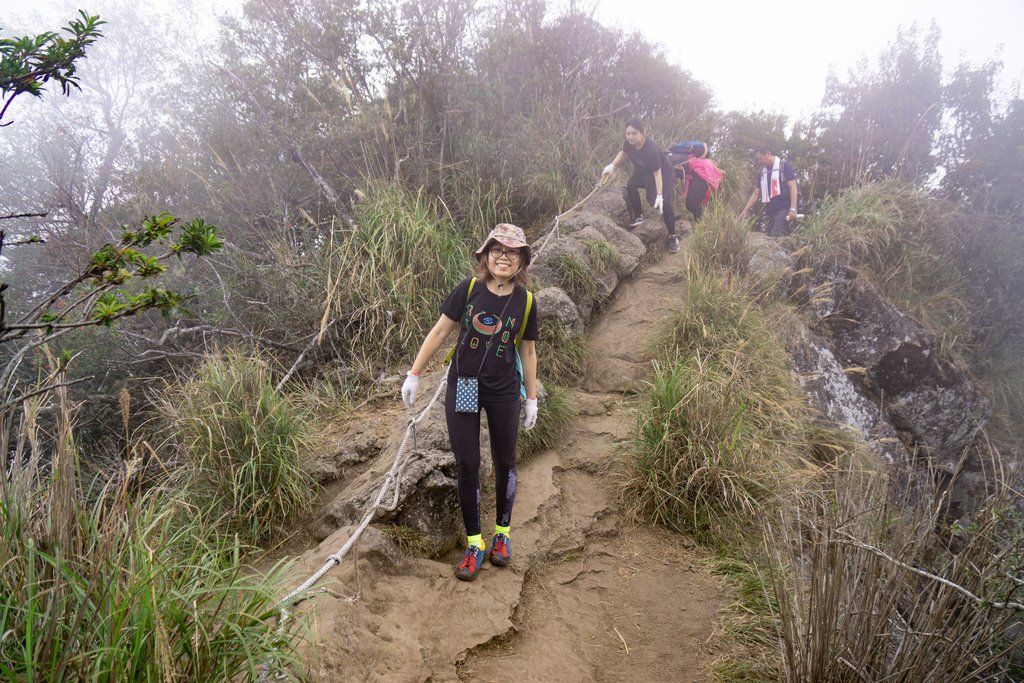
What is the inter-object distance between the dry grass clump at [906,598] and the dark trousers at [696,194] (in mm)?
6763

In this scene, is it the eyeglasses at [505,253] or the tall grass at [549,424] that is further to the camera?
the tall grass at [549,424]

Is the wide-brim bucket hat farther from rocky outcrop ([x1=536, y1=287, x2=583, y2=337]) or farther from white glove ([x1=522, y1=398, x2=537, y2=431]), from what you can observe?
rocky outcrop ([x1=536, y1=287, x2=583, y2=337])

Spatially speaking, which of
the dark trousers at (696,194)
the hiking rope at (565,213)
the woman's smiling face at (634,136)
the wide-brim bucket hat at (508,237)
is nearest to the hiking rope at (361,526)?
the wide-brim bucket hat at (508,237)

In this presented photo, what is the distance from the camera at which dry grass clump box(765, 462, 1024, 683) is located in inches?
67.5

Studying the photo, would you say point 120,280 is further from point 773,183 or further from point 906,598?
point 773,183

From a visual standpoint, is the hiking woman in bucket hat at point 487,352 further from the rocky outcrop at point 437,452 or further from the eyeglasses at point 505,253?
the rocky outcrop at point 437,452

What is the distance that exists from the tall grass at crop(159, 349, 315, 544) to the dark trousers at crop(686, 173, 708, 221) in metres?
6.49

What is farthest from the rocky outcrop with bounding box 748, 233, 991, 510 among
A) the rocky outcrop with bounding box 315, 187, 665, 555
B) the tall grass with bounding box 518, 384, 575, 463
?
the tall grass with bounding box 518, 384, 575, 463

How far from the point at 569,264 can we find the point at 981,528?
493cm

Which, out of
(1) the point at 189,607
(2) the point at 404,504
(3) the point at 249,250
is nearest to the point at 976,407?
(2) the point at 404,504

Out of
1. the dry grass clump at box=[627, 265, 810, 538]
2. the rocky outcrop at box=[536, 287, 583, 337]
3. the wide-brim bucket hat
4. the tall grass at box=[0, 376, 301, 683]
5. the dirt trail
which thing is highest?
the wide-brim bucket hat

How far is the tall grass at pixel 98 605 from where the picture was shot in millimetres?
1452

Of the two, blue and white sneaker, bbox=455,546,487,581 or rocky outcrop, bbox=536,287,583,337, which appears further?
rocky outcrop, bbox=536,287,583,337

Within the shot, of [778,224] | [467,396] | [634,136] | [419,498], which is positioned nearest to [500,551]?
[419,498]
